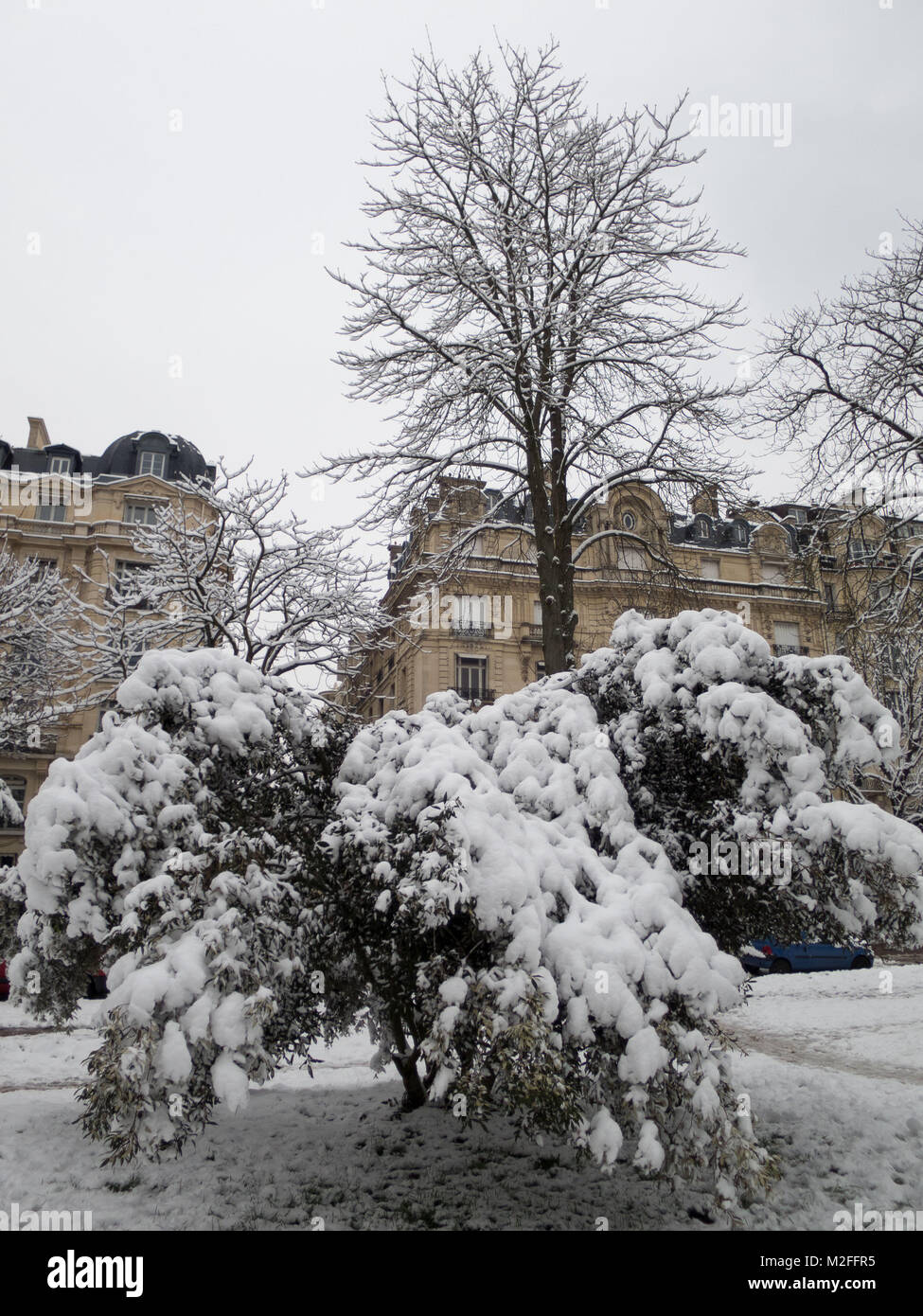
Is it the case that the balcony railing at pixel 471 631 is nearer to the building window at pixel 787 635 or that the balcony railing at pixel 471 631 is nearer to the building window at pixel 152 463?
the building window at pixel 787 635

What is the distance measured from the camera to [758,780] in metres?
6.17

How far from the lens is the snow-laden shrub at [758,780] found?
598 cm

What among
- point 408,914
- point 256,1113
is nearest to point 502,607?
point 256,1113

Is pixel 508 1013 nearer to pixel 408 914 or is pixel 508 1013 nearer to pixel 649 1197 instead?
pixel 408 914

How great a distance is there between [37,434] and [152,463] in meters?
6.98

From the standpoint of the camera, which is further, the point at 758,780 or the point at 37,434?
the point at 37,434

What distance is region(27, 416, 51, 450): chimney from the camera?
127 feet

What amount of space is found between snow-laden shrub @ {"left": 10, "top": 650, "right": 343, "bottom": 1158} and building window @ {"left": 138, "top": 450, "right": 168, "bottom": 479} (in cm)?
3267

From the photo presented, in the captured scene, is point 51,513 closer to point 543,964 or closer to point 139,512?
point 139,512

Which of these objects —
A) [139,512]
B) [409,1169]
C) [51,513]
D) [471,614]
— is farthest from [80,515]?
[409,1169]

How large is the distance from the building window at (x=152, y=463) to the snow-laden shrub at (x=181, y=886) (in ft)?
107

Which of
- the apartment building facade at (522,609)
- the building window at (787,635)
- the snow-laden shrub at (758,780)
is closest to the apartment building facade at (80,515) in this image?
the apartment building facade at (522,609)

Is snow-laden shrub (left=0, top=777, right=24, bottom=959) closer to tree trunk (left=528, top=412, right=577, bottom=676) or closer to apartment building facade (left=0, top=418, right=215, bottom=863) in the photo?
tree trunk (left=528, top=412, right=577, bottom=676)
